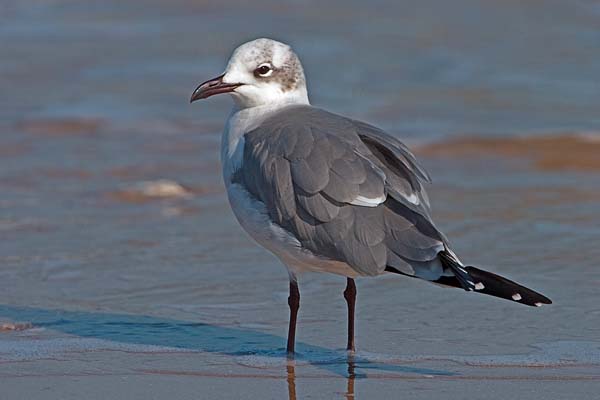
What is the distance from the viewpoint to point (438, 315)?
231 inches

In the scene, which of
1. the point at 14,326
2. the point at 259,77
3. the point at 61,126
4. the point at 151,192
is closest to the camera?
the point at 14,326

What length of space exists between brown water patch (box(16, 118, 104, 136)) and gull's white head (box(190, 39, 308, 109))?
423cm

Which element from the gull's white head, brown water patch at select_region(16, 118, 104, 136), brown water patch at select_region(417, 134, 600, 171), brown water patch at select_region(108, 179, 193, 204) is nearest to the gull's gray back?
the gull's white head

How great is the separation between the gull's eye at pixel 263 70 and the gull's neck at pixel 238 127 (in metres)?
0.14

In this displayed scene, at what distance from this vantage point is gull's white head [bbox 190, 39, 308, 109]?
19.1ft

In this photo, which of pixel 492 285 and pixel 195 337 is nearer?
pixel 492 285

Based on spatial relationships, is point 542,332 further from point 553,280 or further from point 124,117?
point 124,117

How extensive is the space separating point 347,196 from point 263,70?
1051mm

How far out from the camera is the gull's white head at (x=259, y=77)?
19.1ft

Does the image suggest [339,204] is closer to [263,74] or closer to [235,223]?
[263,74]

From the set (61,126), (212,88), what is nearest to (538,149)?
(61,126)

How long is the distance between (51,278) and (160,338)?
114 centimetres

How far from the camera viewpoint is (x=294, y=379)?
5031mm

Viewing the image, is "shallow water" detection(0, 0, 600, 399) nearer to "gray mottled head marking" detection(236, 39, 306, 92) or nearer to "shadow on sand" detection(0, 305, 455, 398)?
"shadow on sand" detection(0, 305, 455, 398)
